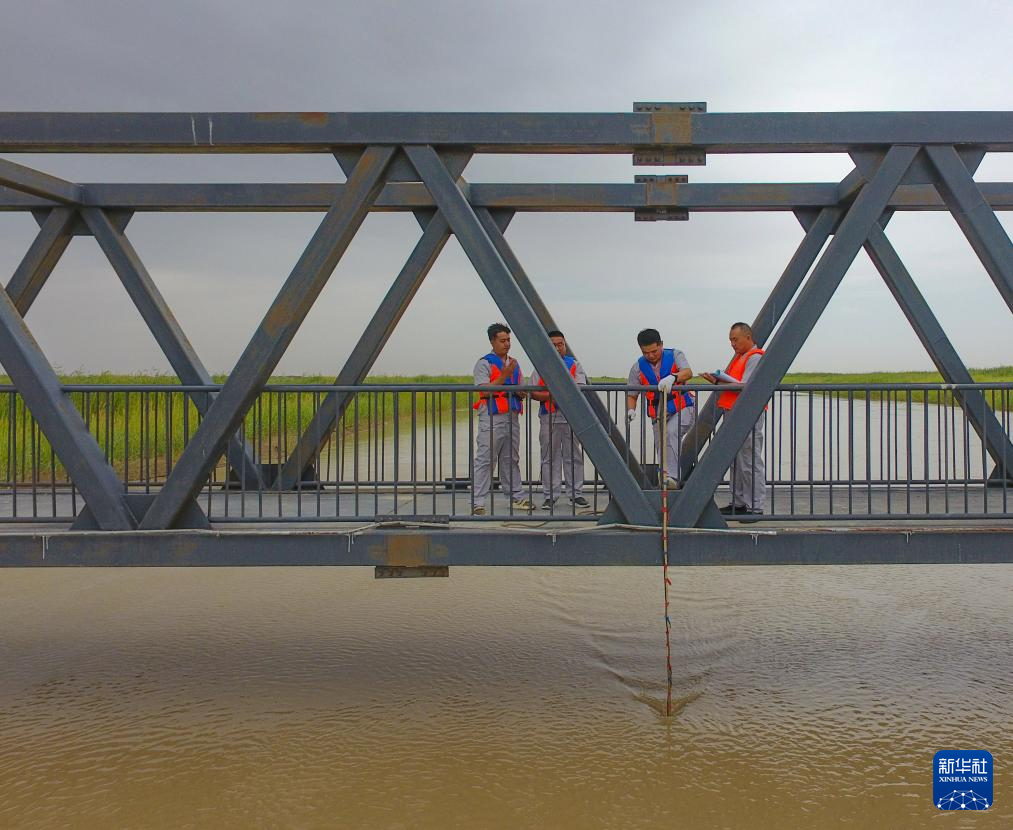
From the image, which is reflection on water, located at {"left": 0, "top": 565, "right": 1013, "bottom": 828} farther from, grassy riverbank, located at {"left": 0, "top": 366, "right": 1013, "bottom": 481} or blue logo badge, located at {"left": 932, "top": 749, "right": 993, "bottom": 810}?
grassy riverbank, located at {"left": 0, "top": 366, "right": 1013, "bottom": 481}

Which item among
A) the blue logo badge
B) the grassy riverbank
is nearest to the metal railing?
the grassy riverbank

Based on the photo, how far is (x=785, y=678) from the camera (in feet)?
20.7

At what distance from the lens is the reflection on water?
435cm

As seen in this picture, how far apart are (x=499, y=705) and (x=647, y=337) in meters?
3.48

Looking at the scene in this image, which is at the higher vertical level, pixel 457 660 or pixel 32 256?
pixel 32 256

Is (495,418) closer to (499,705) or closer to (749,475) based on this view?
(749,475)

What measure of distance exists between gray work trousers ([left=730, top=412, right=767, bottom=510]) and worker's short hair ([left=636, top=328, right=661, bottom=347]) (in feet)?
3.84

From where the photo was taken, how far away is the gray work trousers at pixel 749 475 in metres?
6.75

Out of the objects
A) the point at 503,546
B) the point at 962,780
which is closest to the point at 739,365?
the point at 503,546

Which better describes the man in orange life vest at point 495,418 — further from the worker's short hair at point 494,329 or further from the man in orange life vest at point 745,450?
the man in orange life vest at point 745,450

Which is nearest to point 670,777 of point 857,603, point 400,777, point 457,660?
point 400,777

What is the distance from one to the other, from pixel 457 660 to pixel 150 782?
277 centimetres

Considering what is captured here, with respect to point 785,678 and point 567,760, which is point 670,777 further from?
point 785,678

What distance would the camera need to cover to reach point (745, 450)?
274 inches
